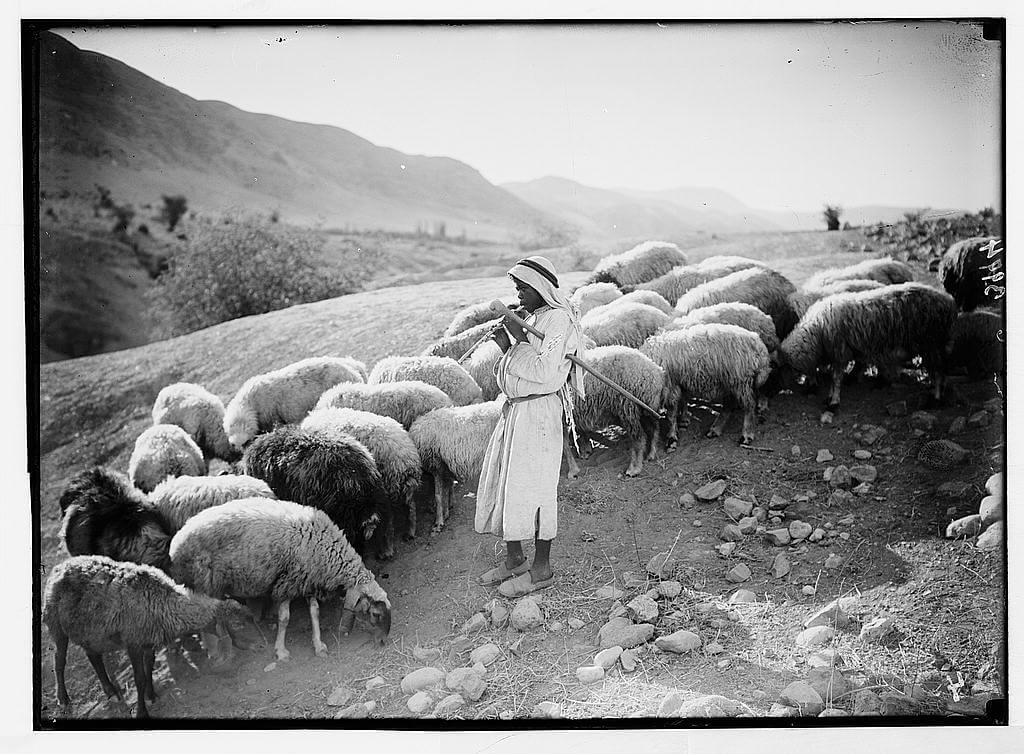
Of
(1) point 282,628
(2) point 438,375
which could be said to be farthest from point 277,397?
(1) point 282,628

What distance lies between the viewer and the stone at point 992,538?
225 inches

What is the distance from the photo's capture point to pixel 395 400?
6.03 metres

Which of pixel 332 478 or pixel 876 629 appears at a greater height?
pixel 332 478

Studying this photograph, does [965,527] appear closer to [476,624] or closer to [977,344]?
[977,344]

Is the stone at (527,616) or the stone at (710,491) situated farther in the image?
the stone at (710,491)

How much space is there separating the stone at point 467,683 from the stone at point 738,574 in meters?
1.59

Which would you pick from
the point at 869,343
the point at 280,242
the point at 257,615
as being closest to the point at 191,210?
the point at 280,242

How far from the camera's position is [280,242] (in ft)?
20.3

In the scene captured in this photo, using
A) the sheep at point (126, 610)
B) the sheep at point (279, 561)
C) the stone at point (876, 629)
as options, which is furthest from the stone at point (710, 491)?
the sheep at point (126, 610)

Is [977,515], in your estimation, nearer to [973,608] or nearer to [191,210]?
[973,608]

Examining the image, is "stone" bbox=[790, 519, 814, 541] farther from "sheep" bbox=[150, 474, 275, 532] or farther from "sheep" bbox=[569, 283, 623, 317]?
"sheep" bbox=[150, 474, 275, 532]

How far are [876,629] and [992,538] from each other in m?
0.93

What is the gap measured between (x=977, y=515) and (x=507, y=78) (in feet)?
13.0

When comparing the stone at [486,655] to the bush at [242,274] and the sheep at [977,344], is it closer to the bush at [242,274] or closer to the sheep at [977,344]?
the bush at [242,274]
